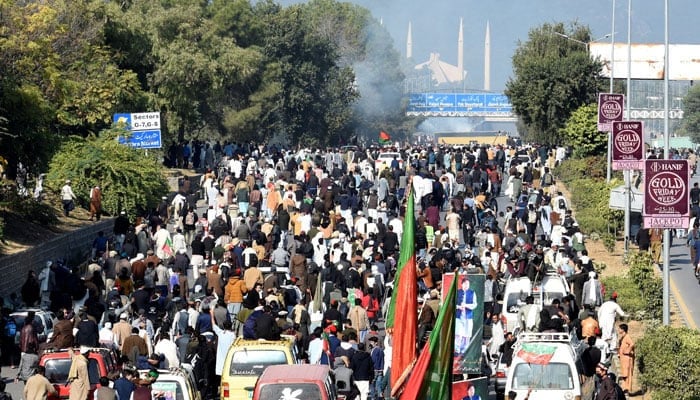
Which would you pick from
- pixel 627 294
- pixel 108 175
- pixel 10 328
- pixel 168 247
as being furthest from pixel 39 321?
pixel 108 175

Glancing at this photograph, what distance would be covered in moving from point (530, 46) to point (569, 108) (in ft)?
20.0

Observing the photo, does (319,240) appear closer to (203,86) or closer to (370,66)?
(203,86)

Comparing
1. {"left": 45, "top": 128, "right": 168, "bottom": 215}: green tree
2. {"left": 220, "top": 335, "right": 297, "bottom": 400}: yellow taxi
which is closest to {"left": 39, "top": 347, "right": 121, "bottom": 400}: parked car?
{"left": 220, "top": 335, "right": 297, "bottom": 400}: yellow taxi

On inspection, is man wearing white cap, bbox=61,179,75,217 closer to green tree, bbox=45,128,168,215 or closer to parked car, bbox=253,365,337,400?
green tree, bbox=45,128,168,215

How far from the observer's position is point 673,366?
20125 millimetres

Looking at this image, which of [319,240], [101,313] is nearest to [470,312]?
[101,313]

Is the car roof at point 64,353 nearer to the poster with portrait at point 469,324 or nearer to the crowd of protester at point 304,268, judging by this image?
the crowd of protester at point 304,268

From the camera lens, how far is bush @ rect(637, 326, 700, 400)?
1997cm

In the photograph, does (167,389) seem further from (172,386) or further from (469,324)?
(469,324)

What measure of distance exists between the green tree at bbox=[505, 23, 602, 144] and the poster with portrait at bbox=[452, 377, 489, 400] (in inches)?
1973

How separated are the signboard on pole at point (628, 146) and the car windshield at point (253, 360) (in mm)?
16208

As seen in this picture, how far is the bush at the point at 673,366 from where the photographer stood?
1997 centimetres

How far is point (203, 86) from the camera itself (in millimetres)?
63219

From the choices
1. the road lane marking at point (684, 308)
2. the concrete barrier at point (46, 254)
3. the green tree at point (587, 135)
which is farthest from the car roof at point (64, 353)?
the green tree at point (587, 135)
